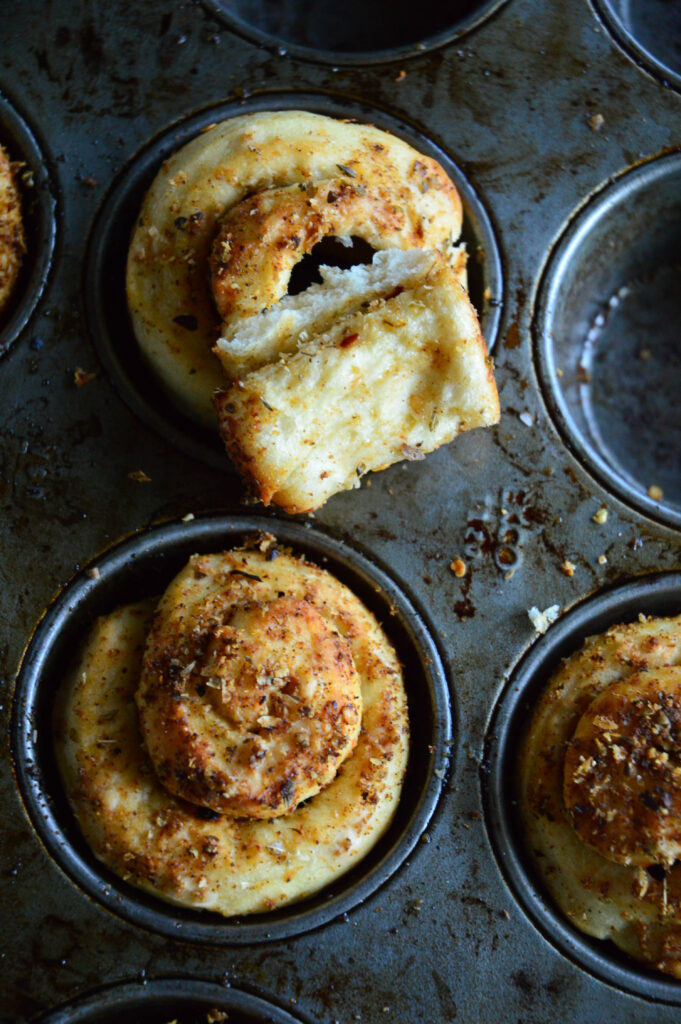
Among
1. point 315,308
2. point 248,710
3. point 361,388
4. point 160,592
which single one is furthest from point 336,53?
point 248,710

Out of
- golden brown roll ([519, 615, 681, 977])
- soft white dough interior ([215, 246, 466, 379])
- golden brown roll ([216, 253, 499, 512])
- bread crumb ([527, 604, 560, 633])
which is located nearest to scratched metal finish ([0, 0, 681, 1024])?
bread crumb ([527, 604, 560, 633])

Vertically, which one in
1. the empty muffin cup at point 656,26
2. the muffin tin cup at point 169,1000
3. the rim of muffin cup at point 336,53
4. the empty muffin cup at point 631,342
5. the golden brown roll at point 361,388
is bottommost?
the muffin tin cup at point 169,1000

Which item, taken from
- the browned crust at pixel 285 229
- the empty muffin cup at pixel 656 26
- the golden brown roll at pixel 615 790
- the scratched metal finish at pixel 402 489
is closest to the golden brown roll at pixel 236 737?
the scratched metal finish at pixel 402 489

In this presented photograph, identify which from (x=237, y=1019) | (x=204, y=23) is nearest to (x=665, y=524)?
(x=237, y=1019)

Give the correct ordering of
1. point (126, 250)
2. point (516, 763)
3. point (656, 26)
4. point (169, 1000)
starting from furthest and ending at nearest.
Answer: point (656, 26)
point (126, 250)
point (516, 763)
point (169, 1000)

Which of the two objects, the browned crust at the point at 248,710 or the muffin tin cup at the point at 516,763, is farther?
the muffin tin cup at the point at 516,763

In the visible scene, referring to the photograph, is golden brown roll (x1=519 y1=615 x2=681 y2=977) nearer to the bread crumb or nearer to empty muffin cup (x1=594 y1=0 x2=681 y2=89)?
the bread crumb

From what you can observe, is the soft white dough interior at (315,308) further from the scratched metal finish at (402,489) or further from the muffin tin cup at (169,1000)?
the muffin tin cup at (169,1000)

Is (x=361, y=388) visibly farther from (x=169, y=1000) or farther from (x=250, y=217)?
(x=169, y=1000)
